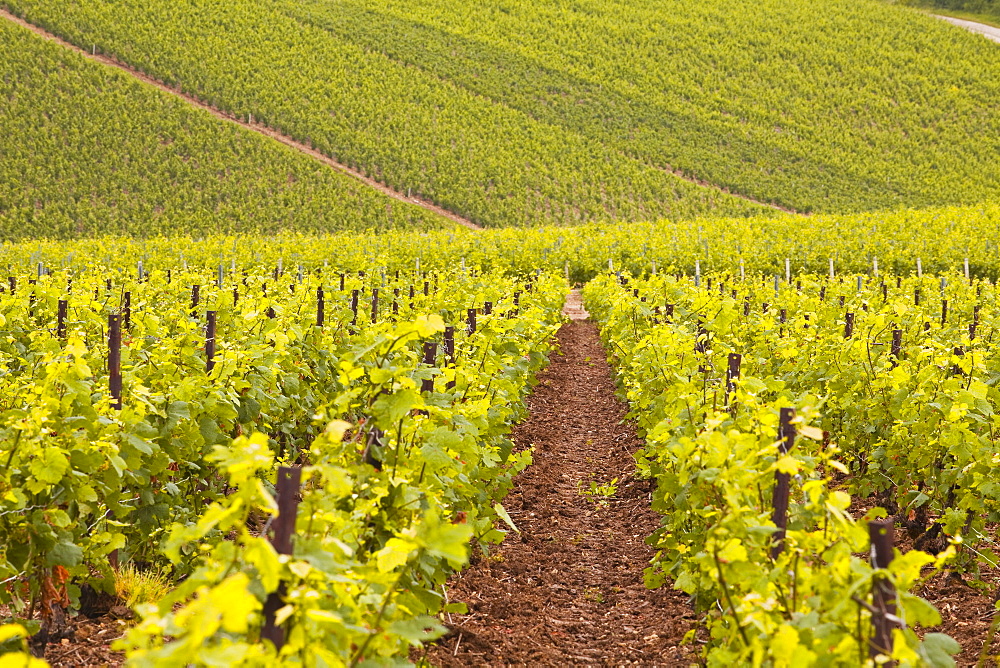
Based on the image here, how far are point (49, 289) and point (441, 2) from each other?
238ft

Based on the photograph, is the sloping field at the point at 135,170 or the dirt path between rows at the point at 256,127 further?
the dirt path between rows at the point at 256,127

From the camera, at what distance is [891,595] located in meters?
2.22

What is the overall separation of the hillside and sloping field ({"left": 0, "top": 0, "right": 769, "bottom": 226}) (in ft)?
0.48

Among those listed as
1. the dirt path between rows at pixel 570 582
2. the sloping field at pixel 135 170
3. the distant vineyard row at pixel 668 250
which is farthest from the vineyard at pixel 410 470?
the sloping field at pixel 135 170

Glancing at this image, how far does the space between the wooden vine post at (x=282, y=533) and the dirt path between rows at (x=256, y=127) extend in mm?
41920

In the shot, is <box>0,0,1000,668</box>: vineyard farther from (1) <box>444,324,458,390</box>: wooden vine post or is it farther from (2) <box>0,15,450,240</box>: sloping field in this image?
(2) <box>0,15,450,240</box>: sloping field

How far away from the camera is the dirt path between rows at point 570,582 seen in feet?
15.5

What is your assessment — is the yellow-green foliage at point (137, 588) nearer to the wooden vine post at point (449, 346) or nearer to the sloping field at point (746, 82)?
the wooden vine post at point (449, 346)

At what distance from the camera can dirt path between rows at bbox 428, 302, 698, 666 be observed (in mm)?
4723

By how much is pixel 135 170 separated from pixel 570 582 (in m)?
44.4

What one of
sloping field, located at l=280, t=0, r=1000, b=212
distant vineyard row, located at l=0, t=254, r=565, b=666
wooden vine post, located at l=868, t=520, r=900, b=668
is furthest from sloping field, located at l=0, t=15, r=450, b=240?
wooden vine post, located at l=868, t=520, r=900, b=668

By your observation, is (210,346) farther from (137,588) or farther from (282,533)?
(282,533)

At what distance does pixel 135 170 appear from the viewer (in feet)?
147

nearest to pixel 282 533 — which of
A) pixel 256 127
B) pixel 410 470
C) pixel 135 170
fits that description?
pixel 410 470
